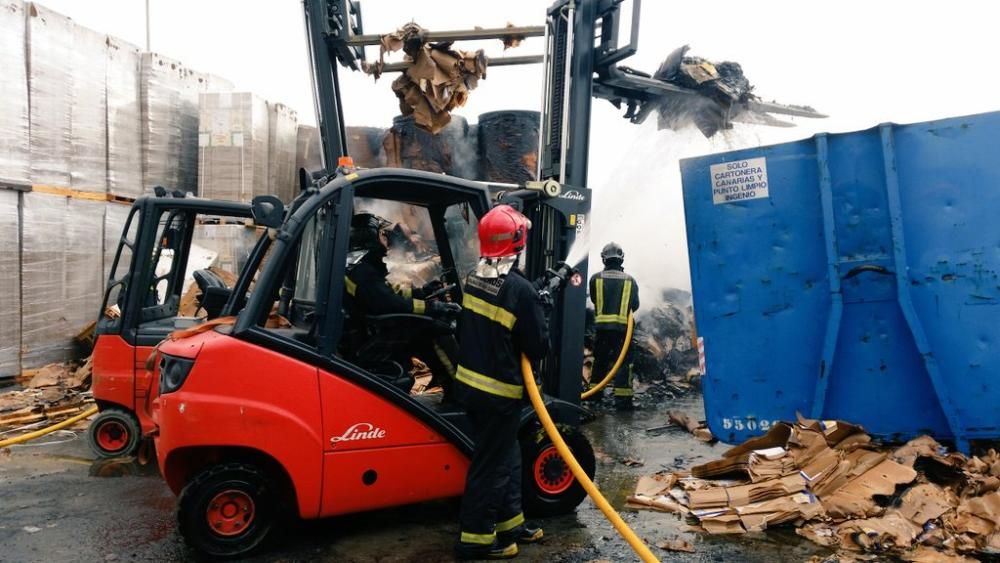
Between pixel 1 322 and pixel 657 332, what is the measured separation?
25.9ft

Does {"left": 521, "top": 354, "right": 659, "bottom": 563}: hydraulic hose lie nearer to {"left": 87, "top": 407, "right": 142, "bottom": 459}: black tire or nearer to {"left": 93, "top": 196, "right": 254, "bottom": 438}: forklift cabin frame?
{"left": 93, "top": 196, "right": 254, "bottom": 438}: forklift cabin frame

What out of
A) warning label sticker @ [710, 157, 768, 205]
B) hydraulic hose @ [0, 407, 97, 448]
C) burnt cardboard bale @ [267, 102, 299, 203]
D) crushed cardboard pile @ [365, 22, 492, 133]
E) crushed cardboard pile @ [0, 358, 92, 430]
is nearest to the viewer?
warning label sticker @ [710, 157, 768, 205]

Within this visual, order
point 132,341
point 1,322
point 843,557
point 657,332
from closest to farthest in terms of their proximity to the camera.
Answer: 1. point 843,557
2. point 132,341
3. point 1,322
4. point 657,332

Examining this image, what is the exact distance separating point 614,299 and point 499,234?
4.06 meters

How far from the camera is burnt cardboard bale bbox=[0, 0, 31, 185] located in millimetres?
7906

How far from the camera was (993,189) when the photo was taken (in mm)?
4102

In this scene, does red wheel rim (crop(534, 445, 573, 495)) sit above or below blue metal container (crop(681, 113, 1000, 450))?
below

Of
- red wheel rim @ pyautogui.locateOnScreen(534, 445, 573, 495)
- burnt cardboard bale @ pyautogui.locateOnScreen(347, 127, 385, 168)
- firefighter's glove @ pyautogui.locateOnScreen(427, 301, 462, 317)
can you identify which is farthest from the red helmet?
burnt cardboard bale @ pyautogui.locateOnScreen(347, 127, 385, 168)

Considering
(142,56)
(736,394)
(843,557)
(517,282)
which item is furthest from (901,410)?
(142,56)

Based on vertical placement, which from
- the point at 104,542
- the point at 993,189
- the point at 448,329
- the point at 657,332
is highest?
the point at 993,189

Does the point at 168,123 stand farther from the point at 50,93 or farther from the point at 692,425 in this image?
the point at 692,425

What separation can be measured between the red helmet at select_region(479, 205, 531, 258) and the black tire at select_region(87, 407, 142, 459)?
3788 millimetres

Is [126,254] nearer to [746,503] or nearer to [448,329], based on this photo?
[448,329]

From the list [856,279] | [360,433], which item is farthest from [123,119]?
[856,279]
